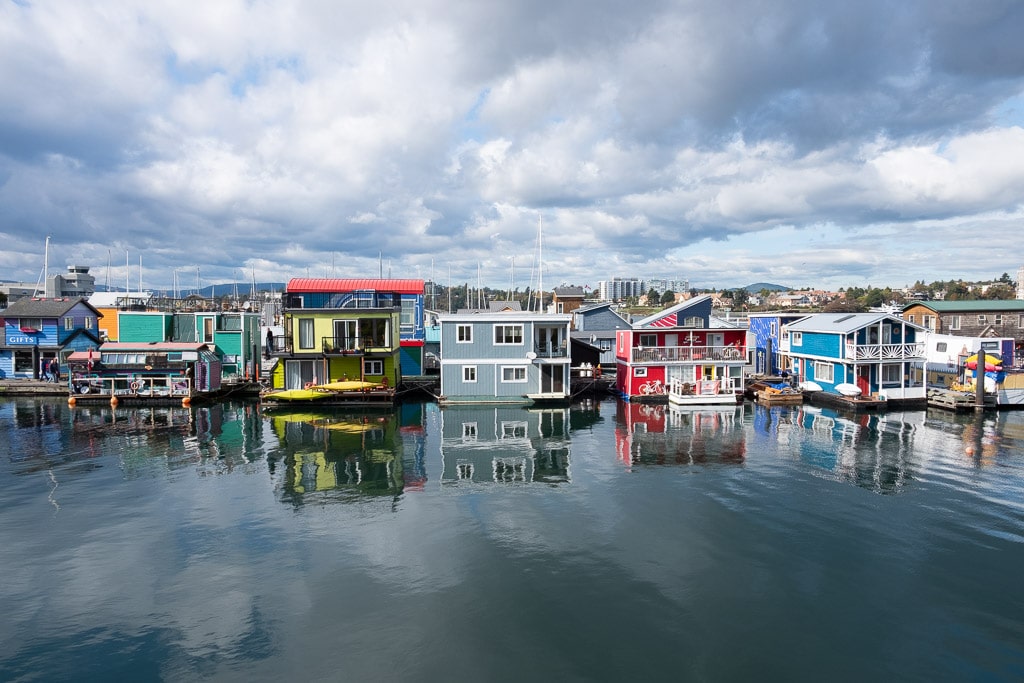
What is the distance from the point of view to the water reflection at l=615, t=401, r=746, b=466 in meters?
28.5

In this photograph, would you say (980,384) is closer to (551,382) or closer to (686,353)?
(686,353)

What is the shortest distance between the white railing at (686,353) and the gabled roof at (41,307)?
4829 cm

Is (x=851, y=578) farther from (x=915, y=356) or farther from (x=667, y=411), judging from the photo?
(x=915, y=356)

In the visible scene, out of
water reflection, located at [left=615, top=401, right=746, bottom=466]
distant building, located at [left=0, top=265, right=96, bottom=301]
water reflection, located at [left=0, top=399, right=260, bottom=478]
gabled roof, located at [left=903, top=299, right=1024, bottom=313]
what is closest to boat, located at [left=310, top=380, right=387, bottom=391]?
water reflection, located at [left=0, top=399, right=260, bottom=478]

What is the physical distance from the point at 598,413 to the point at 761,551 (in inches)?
923

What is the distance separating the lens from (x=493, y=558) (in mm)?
17250

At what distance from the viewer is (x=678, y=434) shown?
1329 inches

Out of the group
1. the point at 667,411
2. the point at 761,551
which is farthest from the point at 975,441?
the point at 761,551

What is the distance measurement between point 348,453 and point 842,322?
119 feet

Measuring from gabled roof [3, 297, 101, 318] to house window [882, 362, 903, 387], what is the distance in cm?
6516

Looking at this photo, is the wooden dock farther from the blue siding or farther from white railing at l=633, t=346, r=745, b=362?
white railing at l=633, t=346, r=745, b=362

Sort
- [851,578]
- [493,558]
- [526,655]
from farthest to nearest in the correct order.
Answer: [493,558] < [851,578] < [526,655]

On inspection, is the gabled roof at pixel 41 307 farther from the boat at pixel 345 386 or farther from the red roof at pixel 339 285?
the boat at pixel 345 386

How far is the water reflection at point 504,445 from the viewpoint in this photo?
2588 centimetres
